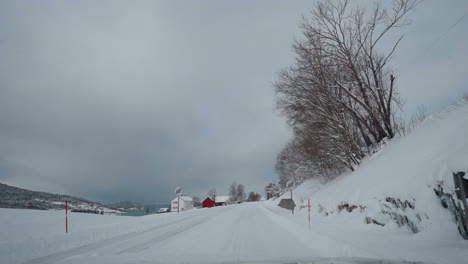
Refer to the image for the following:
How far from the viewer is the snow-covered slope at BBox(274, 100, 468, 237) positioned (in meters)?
5.81

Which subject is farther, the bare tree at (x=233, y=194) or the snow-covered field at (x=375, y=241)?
the bare tree at (x=233, y=194)

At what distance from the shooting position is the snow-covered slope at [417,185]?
5809 millimetres

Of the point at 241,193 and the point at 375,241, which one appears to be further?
the point at 241,193

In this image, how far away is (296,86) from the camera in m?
17.7

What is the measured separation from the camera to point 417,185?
22.2 feet

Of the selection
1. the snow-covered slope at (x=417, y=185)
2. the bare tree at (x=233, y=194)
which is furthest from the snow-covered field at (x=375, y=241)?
the bare tree at (x=233, y=194)

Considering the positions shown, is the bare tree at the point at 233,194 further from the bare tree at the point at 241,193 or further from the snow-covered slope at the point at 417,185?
the snow-covered slope at the point at 417,185

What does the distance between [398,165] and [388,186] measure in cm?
150

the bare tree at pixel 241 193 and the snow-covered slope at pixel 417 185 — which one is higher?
the snow-covered slope at pixel 417 185

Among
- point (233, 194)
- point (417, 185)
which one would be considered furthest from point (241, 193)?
point (417, 185)

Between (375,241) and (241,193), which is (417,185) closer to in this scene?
(375,241)

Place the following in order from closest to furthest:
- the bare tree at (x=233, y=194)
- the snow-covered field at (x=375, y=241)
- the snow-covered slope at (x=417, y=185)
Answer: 1. the snow-covered field at (x=375, y=241)
2. the snow-covered slope at (x=417, y=185)
3. the bare tree at (x=233, y=194)

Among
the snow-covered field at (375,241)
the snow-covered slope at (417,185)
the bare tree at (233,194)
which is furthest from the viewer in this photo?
the bare tree at (233,194)

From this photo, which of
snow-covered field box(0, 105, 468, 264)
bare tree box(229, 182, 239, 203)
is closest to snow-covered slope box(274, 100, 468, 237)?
snow-covered field box(0, 105, 468, 264)
